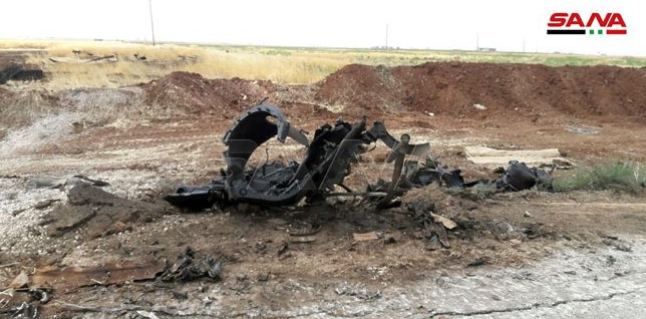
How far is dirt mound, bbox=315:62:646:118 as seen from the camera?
74.8 ft

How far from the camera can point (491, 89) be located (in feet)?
80.7

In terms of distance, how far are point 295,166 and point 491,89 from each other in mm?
19391

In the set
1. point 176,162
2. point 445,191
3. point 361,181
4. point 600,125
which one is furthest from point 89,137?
point 600,125

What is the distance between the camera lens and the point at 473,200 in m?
7.51

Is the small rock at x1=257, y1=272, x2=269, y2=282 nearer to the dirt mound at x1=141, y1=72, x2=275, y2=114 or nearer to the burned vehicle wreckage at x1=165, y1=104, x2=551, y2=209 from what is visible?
the burned vehicle wreckage at x1=165, y1=104, x2=551, y2=209

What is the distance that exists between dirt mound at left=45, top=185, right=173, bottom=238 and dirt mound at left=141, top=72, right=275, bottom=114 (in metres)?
13.3

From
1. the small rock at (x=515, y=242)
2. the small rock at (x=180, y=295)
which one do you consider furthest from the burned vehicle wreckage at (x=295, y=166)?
the small rock at (x=180, y=295)

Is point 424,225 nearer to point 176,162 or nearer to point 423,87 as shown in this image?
point 176,162

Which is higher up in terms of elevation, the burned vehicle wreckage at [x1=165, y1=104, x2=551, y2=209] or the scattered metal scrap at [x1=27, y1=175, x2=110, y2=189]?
the burned vehicle wreckage at [x1=165, y1=104, x2=551, y2=209]

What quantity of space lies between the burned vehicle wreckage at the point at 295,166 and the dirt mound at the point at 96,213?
0.41 metres

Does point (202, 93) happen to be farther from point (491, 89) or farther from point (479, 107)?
point (491, 89)

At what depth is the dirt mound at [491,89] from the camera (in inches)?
898

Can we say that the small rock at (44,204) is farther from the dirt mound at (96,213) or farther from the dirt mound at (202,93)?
the dirt mound at (202,93)

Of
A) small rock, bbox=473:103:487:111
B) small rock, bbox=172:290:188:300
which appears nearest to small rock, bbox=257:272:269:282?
small rock, bbox=172:290:188:300
